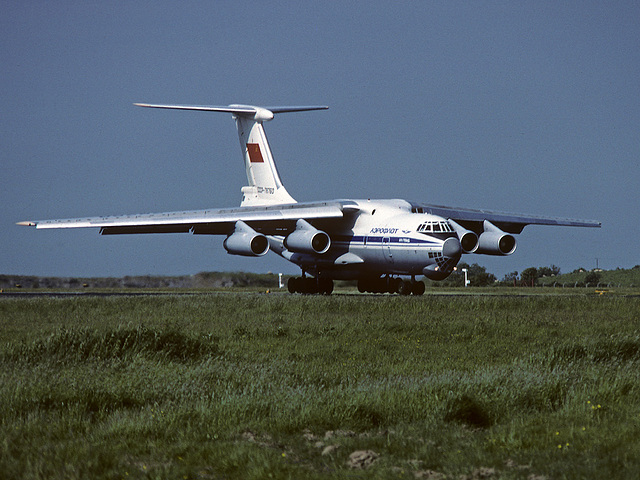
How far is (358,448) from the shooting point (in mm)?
6551

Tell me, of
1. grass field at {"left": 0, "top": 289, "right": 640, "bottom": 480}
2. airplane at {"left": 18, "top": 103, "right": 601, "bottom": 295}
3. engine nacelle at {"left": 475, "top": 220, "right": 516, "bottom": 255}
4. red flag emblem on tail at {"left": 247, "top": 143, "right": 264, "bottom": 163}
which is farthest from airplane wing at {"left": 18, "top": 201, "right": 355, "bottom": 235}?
grass field at {"left": 0, "top": 289, "right": 640, "bottom": 480}

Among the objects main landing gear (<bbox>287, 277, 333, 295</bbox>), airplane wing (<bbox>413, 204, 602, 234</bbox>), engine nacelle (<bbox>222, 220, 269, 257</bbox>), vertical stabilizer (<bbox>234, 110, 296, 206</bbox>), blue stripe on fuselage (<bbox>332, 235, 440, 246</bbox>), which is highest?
vertical stabilizer (<bbox>234, 110, 296, 206</bbox>)

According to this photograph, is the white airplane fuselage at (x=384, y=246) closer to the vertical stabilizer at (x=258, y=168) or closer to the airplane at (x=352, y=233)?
the airplane at (x=352, y=233)

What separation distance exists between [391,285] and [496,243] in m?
4.81

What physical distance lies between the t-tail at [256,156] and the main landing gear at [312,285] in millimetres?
5126

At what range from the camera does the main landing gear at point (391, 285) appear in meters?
31.5

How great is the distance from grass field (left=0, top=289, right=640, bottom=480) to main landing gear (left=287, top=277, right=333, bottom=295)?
18.5 m

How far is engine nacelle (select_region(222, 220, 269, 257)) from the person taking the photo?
30434mm

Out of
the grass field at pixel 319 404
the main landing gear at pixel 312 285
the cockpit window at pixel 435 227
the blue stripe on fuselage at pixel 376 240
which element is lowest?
the grass field at pixel 319 404

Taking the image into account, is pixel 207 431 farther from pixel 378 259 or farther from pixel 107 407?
pixel 378 259

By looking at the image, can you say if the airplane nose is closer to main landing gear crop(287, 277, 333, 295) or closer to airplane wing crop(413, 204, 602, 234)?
airplane wing crop(413, 204, 602, 234)

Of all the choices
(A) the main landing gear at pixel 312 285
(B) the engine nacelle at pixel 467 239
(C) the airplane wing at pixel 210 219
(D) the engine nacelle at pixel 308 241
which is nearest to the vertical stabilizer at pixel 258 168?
(C) the airplane wing at pixel 210 219

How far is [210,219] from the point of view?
106 ft

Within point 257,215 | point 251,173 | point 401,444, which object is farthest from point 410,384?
point 251,173
